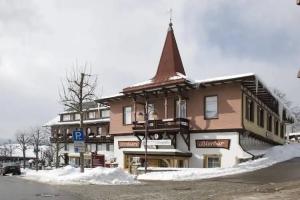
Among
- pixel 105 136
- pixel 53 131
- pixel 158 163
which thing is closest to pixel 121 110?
pixel 158 163

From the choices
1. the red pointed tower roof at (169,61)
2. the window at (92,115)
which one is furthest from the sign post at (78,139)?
the window at (92,115)

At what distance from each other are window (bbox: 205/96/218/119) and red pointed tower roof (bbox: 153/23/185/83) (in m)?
4.32

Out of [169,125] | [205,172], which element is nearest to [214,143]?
[169,125]

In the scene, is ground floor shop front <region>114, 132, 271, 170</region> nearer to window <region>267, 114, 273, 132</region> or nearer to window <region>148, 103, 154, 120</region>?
window <region>148, 103, 154, 120</region>

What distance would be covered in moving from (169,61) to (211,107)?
6836 mm

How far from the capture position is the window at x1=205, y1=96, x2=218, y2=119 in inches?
1264

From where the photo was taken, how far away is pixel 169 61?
3731 centimetres

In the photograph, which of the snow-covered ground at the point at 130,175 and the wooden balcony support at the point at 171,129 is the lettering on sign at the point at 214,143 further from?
the snow-covered ground at the point at 130,175

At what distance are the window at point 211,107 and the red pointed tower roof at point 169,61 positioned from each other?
14.2 feet

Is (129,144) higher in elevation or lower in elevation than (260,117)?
lower

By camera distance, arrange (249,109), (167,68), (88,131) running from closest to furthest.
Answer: (249,109) → (167,68) → (88,131)

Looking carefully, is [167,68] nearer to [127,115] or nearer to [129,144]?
[127,115]

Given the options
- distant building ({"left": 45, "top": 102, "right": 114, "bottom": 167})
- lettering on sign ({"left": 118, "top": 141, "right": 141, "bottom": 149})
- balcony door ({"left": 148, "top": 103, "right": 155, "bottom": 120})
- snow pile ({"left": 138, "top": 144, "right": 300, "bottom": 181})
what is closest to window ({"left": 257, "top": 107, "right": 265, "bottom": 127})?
snow pile ({"left": 138, "top": 144, "right": 300, "bottom": 181})

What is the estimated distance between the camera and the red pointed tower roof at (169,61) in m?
36.5
